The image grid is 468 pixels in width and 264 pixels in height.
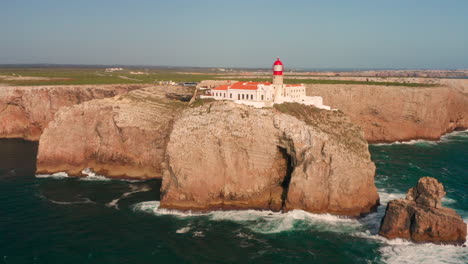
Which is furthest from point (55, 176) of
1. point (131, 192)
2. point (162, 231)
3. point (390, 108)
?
point (390, 108)

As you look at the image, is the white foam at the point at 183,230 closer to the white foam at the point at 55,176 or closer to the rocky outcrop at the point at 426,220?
the rocky outcrop at the point at 426,220

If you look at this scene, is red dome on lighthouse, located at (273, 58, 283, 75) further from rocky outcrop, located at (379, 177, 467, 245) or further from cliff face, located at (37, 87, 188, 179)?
rocky outcrop, located at (379, 177, 467, 245)

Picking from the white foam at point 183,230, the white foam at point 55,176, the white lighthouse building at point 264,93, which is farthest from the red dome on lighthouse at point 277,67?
the white foam at point 55,176

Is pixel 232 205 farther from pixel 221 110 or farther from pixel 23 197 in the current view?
pixel 23 197

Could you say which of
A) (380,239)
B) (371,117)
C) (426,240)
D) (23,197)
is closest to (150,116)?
(23,197)

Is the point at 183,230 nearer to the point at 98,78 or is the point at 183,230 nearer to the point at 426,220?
the point at 426,220

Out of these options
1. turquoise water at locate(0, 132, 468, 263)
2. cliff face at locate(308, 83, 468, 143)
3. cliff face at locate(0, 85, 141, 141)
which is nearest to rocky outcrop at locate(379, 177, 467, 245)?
turquoise water at locate(0, 132, 468, 263)

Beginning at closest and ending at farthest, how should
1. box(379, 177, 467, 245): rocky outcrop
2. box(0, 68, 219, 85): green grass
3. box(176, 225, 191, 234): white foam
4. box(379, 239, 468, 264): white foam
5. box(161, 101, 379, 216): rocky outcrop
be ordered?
box(379, 239, 468, 264): white foam, box(379, 177, 467, 245): rocky outcrop, box(176, 225, 191, 234): white foam, box(161, 101, 379, 216): rocky outcrop, box(0, 68, 219, 85): green grass
